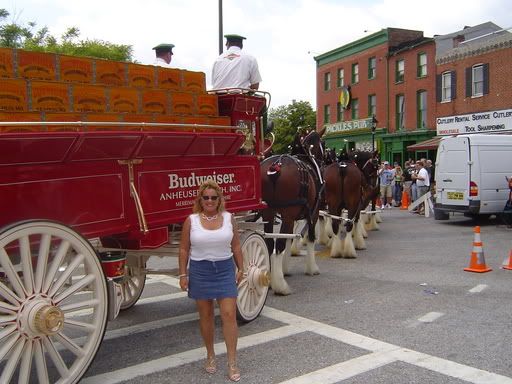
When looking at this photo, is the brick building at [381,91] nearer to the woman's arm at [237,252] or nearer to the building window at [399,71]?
the building window at [399,71]

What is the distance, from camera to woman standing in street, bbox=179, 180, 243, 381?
4.13 m

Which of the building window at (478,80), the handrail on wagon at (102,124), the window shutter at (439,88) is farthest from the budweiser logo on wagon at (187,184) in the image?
the window shutter at (439,88)

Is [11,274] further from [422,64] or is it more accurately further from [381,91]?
[381,91]

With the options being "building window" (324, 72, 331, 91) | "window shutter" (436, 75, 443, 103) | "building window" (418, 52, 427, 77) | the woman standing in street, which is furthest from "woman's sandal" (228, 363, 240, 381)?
"building window" (324, 72, 331, 91)

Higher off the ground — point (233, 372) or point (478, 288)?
point (233, 372)

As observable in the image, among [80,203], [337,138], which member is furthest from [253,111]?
[337,138]

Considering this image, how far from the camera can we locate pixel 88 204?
395cm

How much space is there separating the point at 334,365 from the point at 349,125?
112ft

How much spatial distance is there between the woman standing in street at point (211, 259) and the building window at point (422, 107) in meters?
28.8

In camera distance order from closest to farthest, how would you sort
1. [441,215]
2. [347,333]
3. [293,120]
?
[347,333]
[441,215]
[293,120]

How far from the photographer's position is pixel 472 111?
26.9 m

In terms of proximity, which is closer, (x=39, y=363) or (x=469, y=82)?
(x=39, y=363)

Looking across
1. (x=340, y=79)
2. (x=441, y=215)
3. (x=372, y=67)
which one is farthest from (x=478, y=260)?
(x=340, y=79)

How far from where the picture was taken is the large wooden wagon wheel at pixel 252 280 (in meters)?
5.53
